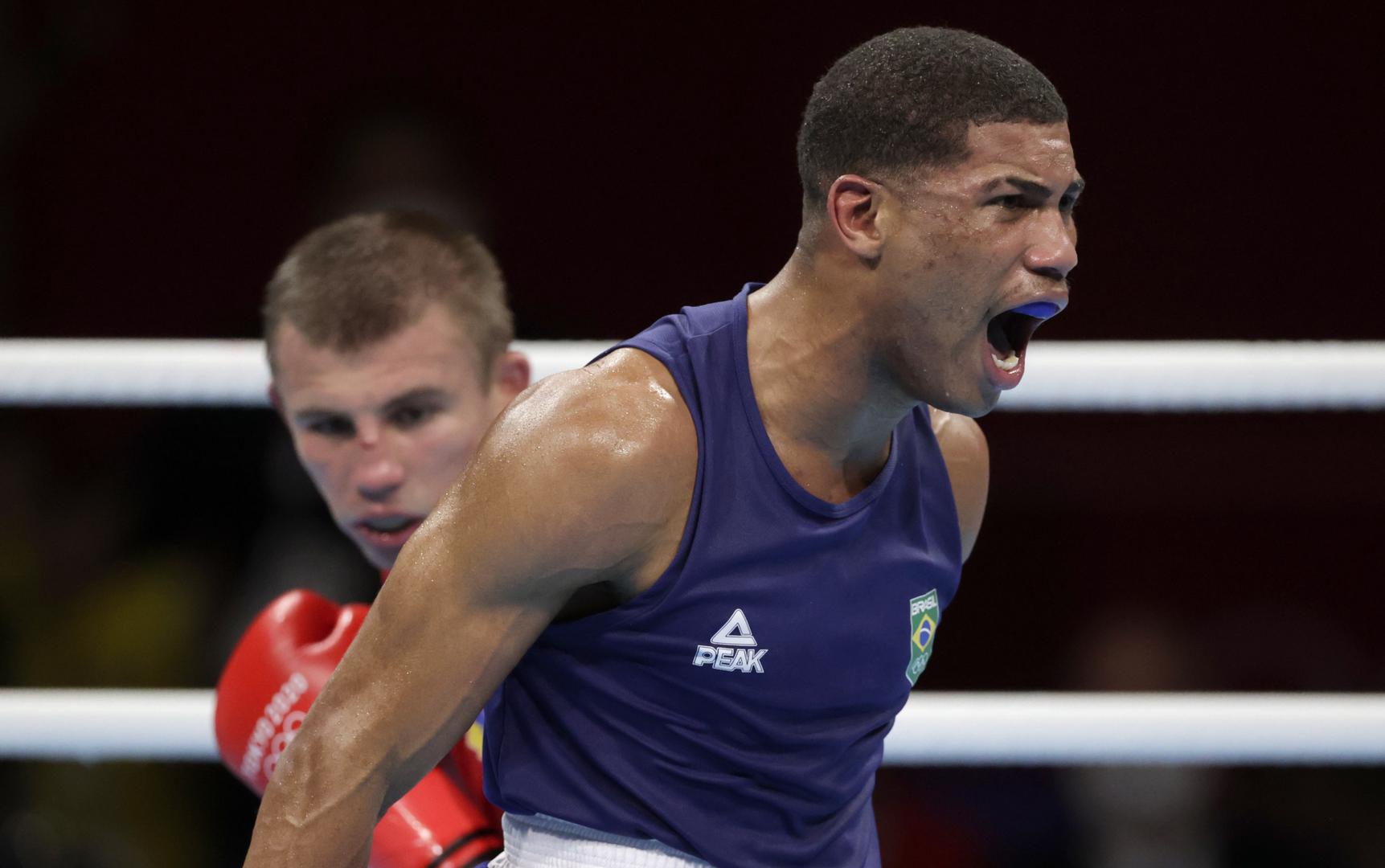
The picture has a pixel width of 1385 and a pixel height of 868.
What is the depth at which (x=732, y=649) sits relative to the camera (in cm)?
134

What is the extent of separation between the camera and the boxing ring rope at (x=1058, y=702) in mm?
1948

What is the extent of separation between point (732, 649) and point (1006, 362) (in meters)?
0.34

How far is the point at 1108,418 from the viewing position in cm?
357

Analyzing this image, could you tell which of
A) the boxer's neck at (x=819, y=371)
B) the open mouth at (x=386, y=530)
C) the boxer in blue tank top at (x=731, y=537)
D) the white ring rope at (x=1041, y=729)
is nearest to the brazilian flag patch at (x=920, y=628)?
the boxer in blue tank top at (x=731, y=537)

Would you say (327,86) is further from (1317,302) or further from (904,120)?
(904,120)

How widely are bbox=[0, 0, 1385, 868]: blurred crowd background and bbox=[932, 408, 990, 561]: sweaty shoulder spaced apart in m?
1.60

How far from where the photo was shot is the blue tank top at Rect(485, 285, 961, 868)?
4.38 feet

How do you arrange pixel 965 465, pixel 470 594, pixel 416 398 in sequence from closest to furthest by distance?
pixel 470 594 < pixel 965 465 < pixel 416 398

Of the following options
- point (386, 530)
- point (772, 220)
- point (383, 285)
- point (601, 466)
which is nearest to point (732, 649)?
point (601, 466)

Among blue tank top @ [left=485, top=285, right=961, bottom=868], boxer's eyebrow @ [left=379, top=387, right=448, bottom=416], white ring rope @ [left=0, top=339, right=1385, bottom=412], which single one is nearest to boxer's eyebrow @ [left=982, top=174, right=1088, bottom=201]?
blue tank top @ [left=485, top=285, right=961, bottom=868]

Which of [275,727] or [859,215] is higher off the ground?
[859,215]

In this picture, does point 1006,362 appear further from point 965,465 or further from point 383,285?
point 383,285

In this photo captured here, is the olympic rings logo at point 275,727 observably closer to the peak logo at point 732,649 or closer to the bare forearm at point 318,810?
the bare forearm at point 318,810

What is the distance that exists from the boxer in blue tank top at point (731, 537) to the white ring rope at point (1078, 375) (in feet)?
1.81
